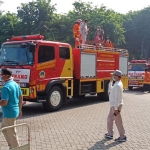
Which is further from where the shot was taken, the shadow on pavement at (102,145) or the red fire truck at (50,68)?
the red fire truck at (50,68)

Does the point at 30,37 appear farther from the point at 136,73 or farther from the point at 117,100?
the point at 136,73

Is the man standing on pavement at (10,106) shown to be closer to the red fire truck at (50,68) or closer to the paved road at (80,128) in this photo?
the paved road at (80,128)

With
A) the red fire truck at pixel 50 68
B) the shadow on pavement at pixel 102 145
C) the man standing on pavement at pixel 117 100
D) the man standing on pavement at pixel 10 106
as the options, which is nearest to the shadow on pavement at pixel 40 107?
the red fire truck at pixel 50 68

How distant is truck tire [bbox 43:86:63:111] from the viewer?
33.9ft

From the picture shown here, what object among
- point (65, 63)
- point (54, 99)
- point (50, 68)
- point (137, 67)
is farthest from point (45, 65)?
point (137, 67)

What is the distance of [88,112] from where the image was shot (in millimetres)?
10695

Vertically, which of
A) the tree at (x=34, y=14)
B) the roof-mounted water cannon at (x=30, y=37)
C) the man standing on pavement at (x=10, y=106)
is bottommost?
the man standing on pavement at (x=10, y=106)

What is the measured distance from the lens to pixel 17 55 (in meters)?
10.0

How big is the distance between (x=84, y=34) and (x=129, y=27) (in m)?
46.5

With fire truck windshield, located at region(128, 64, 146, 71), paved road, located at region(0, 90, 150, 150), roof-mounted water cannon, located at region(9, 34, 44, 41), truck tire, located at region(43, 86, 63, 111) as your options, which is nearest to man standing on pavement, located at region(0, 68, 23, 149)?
paved road, located at region(0, 90, 150, 150)

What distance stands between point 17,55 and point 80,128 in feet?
12.3

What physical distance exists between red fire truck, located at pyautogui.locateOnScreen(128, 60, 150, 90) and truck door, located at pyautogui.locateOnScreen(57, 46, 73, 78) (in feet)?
29.6

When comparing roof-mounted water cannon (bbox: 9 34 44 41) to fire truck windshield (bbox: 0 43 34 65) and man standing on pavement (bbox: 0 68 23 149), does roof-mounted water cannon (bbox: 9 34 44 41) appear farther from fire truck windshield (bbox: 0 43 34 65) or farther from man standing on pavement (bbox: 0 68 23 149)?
man standing on pavement (bbox: 0 68 23 149)

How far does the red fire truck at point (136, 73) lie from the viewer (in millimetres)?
19312
